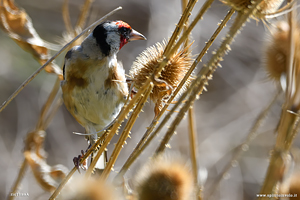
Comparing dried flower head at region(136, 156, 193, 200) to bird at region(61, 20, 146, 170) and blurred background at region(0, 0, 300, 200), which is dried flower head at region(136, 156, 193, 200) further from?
blurred background at region(0, 0, 300, 200)

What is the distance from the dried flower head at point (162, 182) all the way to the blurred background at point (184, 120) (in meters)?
3.09

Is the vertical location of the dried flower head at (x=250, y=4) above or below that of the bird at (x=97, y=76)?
above

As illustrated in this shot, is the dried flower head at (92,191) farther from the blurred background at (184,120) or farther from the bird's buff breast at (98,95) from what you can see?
the blurred background at (184,120)

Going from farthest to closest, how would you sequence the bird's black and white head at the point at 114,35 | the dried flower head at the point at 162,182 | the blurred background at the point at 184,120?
the blurred background at the point at 184,120, the bird's black and white head at the point at 114,35, the dried flower head at the point at 162,182

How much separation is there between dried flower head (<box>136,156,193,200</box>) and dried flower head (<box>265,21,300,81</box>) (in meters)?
1.34

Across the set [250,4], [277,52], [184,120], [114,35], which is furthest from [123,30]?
[184,120]

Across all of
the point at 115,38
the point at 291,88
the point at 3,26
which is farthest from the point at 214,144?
the point at 291,88

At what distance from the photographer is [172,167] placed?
1411 millimetres

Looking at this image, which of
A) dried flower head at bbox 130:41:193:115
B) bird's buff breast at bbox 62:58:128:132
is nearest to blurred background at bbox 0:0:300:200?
bird's buff breast at bbox 62:58:128:132

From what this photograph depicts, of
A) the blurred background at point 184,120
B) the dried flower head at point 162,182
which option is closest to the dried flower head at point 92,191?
the dried flower head at point 162,182

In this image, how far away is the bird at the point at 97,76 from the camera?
267cm

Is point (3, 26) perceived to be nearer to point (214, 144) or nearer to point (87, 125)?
point (87, 125)

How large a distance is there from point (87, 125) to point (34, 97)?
12.4ft

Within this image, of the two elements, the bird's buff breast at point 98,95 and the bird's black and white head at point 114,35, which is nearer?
the bird's buff breast at point 98,95
